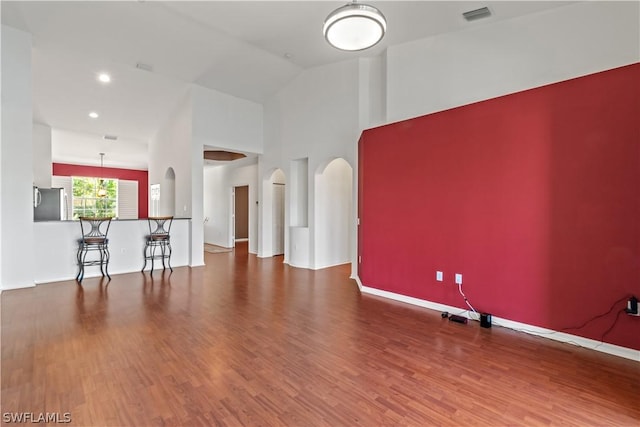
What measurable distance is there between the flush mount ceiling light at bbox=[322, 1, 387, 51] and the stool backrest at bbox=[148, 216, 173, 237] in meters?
4.99

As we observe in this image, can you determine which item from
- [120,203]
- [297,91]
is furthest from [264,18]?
[120,203]

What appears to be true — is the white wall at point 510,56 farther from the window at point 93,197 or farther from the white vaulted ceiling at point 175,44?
the window at point 93,197

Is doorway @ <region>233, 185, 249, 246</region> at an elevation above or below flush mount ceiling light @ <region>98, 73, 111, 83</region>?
below

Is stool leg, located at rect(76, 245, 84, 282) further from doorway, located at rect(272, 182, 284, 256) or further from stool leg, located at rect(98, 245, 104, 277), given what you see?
doorway, located at rect(272, 182, 284, 256)

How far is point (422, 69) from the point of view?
16.2 ft

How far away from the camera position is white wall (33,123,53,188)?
27.6 ft

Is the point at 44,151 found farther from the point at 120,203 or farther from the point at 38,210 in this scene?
the point at 120,203

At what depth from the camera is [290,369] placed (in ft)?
8.09

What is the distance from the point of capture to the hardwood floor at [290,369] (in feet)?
6.38

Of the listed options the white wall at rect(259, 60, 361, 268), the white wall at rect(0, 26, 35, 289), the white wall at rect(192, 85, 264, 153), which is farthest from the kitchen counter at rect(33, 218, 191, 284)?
the white wall at rect(259, 60, 361, 268)

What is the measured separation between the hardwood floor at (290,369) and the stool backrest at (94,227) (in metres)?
1.54

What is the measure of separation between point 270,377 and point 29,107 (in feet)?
18.6

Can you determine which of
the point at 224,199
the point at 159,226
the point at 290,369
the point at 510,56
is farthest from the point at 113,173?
the point at 510,56

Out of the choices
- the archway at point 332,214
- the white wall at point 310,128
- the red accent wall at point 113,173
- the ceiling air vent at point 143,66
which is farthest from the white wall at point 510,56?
Result: the red accent wall at point 113,173
